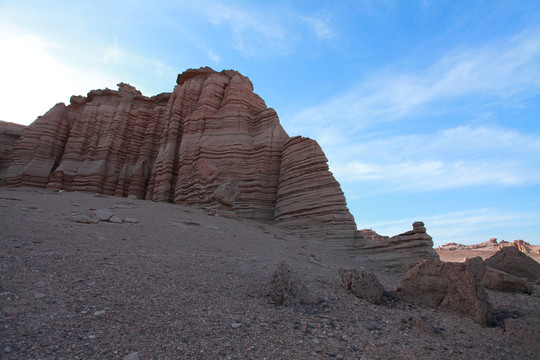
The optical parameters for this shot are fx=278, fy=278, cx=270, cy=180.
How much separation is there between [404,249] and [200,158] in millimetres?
16011

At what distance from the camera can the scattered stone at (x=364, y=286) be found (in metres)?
5.40

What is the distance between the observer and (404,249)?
46.0 feet

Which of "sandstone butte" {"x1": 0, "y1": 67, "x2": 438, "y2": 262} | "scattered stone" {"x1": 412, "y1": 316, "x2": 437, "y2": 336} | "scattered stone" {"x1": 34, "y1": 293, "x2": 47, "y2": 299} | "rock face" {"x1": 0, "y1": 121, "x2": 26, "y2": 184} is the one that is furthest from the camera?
"rock face" {"x1": 0, "y1": 121, "x2": 26, "y2": 184}

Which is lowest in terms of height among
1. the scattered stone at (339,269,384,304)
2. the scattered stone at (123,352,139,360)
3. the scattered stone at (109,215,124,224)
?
the scattered stone at (123,352,139,360)

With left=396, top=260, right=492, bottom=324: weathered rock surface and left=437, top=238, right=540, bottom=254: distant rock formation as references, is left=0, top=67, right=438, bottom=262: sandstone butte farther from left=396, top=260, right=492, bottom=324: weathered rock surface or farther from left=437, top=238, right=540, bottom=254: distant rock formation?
left=437, top=238, right=540, bottom=254: distant rock formation

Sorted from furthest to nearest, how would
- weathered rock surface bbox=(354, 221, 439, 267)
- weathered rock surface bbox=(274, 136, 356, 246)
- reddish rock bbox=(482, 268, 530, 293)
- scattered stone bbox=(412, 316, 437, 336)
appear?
weathered rock surface bbox=(274, 136, 356, 246) < weathered rock surface bbox=(354, 221, 439, 267) < reddish rock bbox=(482, 268, 530, 293) < scattered stone bbox=(412, 316, 437, 336)

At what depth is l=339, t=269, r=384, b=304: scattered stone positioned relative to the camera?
17.7 ft

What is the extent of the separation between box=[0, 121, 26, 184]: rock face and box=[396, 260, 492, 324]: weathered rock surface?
41.7 m

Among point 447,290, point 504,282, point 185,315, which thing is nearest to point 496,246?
point 504,282

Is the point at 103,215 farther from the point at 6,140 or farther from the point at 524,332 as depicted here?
the point at 6,140

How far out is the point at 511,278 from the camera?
7746 millimetres

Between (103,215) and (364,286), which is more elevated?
(103,215)

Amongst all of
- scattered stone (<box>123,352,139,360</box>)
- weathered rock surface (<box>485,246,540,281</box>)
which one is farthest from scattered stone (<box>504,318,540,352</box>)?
weathered rock surface (<box>485,246,540,281</box>)

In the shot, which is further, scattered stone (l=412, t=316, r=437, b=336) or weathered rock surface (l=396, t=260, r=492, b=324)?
weathered rock surface (l=396, t=260, r=492, b=324)
